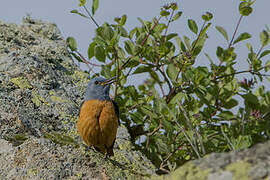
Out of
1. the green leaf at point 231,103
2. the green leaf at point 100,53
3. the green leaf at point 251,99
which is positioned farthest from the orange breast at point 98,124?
the green leaf at point 251,99

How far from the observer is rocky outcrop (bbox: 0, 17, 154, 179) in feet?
12.0

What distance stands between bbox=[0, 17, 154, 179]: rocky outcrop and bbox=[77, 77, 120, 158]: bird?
0.11 m

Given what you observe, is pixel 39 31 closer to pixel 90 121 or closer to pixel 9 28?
pixel 9 28

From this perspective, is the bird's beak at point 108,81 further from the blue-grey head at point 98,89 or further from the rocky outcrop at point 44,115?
the rocky outcrop at point 44,115

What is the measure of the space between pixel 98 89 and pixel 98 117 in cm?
44

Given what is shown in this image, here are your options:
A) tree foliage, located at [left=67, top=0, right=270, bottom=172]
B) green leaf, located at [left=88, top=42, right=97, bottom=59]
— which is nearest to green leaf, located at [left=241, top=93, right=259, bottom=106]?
tree foliage, located at [left=67, top=0, right=270, bottom=172]

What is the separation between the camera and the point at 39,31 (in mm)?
6859

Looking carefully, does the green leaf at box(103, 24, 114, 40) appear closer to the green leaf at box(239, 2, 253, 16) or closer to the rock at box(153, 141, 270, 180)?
the green leaf at box(239, 2, 253, 16)

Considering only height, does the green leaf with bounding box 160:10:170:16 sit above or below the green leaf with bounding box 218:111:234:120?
above

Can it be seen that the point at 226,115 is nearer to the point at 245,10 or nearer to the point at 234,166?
the point at 245,10

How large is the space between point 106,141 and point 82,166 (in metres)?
1.61

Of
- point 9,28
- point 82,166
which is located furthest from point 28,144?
point 9,28

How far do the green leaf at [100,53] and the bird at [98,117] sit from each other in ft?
1.16

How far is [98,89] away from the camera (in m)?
5.79
